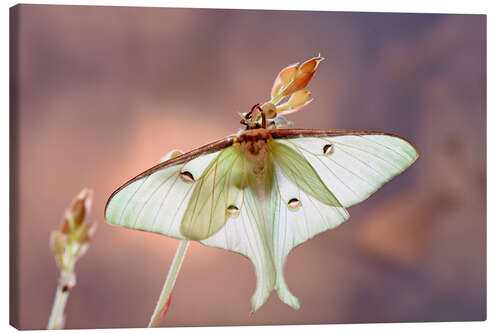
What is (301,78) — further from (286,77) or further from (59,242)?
(59,242)

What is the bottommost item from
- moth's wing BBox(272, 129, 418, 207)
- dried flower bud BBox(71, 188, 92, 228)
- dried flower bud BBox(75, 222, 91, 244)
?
dried flower bud BBox(75, 222, 91, 244)

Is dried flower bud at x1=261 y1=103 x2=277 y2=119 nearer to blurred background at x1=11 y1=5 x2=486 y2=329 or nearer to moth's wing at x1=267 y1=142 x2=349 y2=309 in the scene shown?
moth's wing at x1=267 y1=142 x2=349 y2=309

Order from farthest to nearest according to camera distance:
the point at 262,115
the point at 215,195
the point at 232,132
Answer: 1. the point at 232,132
2. the point at 215,195
3. the point at 262,115

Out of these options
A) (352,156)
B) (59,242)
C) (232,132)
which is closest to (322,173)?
(352,156)

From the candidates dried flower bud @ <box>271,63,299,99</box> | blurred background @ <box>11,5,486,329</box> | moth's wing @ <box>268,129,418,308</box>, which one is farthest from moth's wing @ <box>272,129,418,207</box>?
blurred background @ <box>11,5,486,329</box>

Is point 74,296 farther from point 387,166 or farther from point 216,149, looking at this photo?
point 387,166

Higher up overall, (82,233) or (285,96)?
(285,96)

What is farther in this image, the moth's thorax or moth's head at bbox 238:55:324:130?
the moth's thorax

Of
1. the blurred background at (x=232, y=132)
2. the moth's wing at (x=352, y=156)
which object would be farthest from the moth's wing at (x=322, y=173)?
the blurred background at (x=232, y=132)
